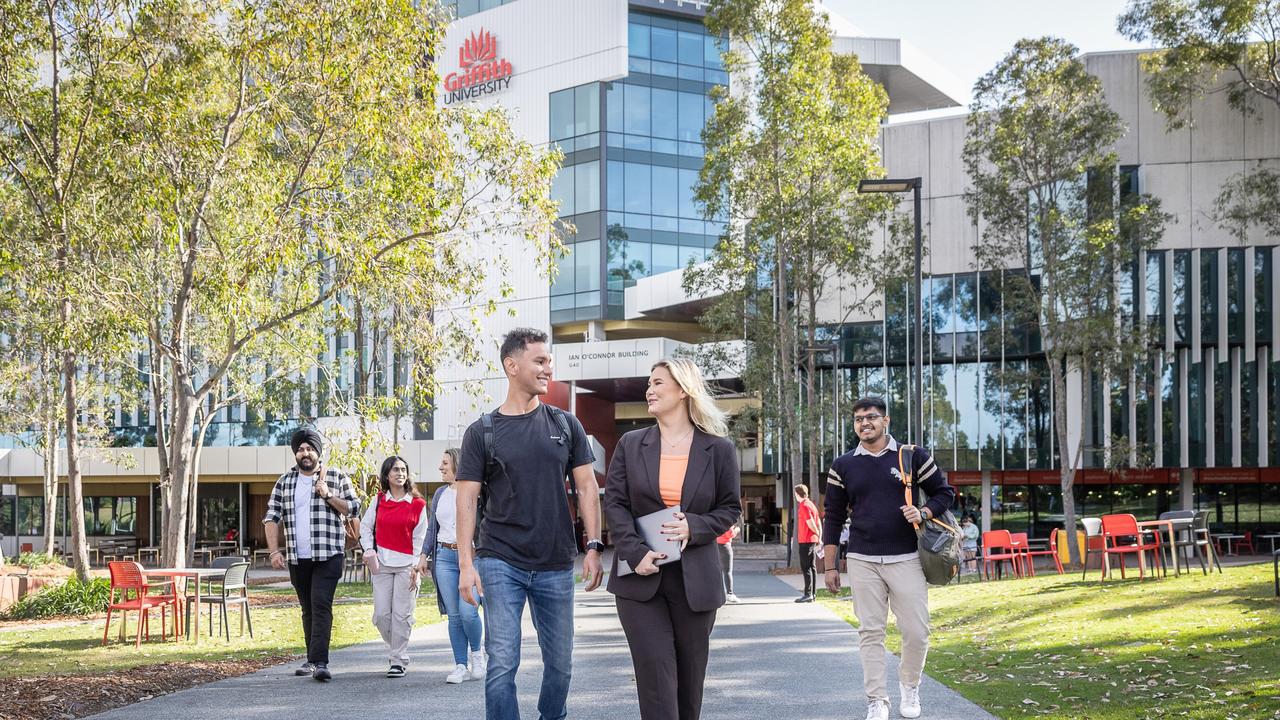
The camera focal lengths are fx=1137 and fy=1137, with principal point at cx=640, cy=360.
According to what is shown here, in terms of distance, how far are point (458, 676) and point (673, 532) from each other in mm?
4627

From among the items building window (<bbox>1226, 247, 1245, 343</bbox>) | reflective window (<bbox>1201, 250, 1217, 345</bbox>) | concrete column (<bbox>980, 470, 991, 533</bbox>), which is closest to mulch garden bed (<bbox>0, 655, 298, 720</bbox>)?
concrete column (<bbox>980, 470, 991, 533</bbox>)

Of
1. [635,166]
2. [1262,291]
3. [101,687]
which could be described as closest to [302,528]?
[101,687]

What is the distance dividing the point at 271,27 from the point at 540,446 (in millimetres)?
11700

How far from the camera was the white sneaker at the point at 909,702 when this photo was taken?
720 centimetres

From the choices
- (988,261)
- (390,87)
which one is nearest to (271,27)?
(390,87)

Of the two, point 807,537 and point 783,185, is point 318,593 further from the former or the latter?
point 783,185

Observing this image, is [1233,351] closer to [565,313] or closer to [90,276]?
[565,313]

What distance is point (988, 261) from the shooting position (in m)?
30.1

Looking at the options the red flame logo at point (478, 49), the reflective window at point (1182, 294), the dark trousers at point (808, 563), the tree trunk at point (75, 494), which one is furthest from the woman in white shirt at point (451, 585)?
the red flame logo at point (478, 49)

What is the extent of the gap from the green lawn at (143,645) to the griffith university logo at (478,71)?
3720cm

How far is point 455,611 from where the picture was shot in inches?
350

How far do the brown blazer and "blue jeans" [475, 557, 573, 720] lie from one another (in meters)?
0.51

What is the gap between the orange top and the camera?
4938mm

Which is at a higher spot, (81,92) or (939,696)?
(81,92)
